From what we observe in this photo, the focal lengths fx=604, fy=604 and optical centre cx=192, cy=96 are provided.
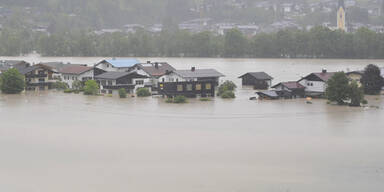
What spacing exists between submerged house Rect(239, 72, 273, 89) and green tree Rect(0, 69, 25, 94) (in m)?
6.23

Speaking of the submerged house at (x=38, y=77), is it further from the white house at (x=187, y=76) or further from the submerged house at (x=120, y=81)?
the white house at (x=187, y=76)

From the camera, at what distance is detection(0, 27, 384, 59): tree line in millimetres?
30047

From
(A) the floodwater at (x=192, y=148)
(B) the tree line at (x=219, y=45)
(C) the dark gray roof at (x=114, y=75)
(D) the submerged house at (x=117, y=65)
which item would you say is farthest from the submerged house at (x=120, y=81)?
(B) the tree line at (x=219, y=45)

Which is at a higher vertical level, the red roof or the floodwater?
the red roof

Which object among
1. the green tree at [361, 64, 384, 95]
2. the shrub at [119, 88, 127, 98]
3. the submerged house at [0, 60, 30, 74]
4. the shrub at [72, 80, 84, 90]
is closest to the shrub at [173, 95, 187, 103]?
the shrub at [119, 88, 127, 98]

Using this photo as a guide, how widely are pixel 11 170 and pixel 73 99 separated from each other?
732 cm

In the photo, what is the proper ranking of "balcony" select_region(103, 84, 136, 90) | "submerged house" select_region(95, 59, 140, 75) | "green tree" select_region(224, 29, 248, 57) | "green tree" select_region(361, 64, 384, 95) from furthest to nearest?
"green tree" select_region(224, 29, 248, 57) < "submerged house" select_region(95, 59, 140, 75) < "balcony" select_region(103, 84, 136, 90) < "green tree" select_region(361, 64, 384, 95)

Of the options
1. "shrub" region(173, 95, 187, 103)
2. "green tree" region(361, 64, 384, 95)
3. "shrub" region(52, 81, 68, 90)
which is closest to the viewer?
"shrub" region(173, 95, 187, 103)

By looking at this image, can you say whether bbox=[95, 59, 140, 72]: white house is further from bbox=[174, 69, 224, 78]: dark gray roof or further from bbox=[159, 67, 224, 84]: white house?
bbox=[174, 69, 224, 78]: dark gray roof

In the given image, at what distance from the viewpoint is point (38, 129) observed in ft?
31.7

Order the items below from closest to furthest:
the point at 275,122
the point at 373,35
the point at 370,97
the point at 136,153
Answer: the point at 136,153 < the point at 275,122 < the point at 370,97 < the point at 373,35

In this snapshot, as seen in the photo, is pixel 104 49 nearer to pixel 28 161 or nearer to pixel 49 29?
pixel 49 29

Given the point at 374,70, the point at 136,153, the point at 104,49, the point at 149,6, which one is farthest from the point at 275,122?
the point at 149,6

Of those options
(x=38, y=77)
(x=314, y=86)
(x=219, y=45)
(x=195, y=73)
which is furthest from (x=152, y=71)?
(x=219, y=45)
